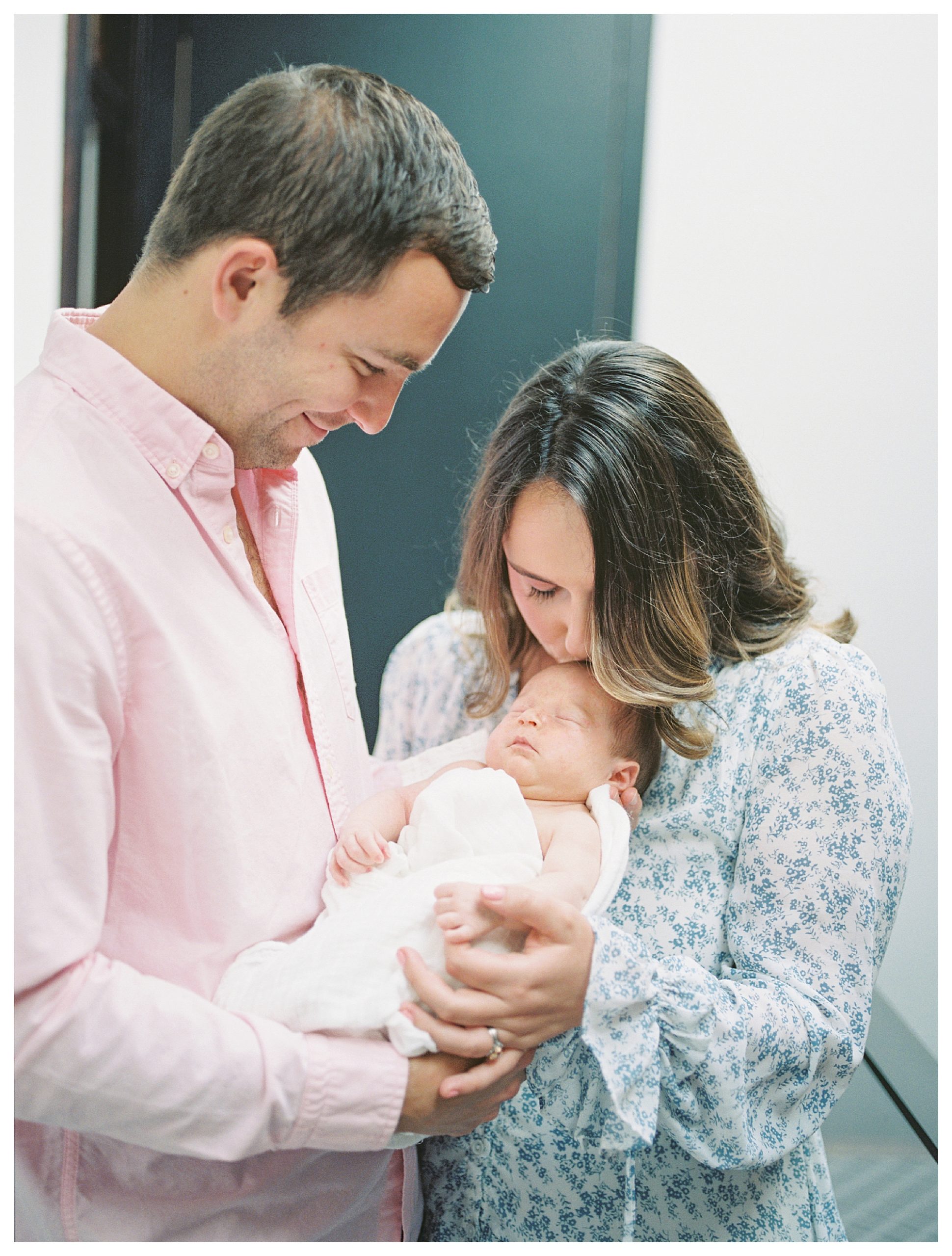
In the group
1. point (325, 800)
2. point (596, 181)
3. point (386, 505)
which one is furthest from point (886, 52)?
point (325, 800)

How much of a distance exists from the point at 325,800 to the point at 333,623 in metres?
0.30

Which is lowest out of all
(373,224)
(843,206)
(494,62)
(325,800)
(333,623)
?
(325,800)

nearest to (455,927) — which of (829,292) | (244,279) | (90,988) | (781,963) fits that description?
(90,988)

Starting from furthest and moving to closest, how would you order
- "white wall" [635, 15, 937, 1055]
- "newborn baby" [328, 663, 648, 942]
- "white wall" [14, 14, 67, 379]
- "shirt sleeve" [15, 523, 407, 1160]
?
"white wall" [635, 15, 937, 1055]
"white wall" [14, 14, 67, 379]
"newborn baby" [328, 663, 648, 942]
"shirt sleeve" [15, 523, 407, 1160]

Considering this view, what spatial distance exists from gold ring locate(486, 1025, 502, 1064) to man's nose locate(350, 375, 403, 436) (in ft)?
2.32

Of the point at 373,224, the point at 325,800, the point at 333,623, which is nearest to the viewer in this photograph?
the point at 373,224

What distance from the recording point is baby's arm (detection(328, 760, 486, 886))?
1132 mm

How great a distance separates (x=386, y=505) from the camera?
2182mm

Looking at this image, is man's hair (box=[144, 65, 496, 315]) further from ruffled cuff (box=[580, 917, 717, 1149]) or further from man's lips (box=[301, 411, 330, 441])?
ruffled cuff (box=[580, 917, 717, 1149])

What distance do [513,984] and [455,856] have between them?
227mm

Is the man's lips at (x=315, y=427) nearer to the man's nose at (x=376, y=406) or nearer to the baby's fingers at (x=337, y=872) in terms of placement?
the man's nose at (x=376, y=406)

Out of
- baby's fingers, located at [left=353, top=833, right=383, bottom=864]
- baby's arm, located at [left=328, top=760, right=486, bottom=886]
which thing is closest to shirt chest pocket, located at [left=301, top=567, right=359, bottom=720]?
baby's arm, located at [left=328, top=760, right=486, bottom=886]

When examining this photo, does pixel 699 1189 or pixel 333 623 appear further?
pixel 333 623

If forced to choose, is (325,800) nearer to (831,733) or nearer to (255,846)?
(255,846)
